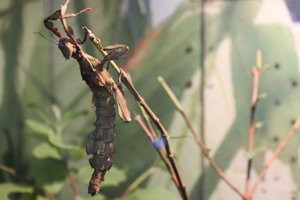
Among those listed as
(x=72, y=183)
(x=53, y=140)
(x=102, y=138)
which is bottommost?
(x=72, y=183)

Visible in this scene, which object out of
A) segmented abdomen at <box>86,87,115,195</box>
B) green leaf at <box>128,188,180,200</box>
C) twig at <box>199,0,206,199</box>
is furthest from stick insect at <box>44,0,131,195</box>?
twig at <box>199,0,206,199</box>

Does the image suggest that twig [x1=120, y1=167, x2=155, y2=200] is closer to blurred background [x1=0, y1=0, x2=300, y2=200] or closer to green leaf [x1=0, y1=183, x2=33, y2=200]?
blurred background [x1=0, y1=0, x2=300, y2=200]

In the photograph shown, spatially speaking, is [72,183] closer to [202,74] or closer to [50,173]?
[50,173]

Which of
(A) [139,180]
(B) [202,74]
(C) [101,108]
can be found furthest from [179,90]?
(C) [101,108]

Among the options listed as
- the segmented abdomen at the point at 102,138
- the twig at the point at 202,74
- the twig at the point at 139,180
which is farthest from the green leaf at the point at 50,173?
the segmented abdomen at the point at 102,138

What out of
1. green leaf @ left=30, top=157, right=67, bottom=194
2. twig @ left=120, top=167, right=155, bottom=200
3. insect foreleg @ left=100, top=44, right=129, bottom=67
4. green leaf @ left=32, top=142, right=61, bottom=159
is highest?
insect foreleg @ left=100, top=44, right=129, bottom=67

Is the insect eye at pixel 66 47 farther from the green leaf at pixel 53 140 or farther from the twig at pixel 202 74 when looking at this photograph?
the twig at pixel 202 74

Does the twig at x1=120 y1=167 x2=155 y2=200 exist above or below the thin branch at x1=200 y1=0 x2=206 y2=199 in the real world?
below

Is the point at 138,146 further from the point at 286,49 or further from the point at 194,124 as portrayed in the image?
the point at 286,49
